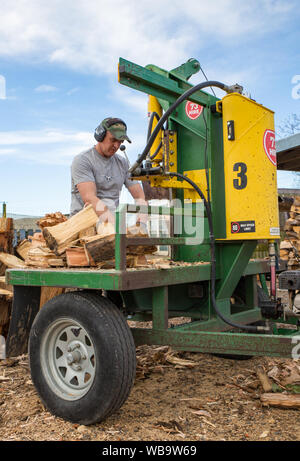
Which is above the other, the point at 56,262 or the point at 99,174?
the point at 99,174

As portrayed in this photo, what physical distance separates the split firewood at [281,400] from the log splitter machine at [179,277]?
47 centimetres

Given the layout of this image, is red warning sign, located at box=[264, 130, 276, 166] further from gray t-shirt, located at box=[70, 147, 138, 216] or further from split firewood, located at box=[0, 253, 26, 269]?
split firewood, located at box=[0, 253, 26, 269]

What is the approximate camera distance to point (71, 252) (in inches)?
134

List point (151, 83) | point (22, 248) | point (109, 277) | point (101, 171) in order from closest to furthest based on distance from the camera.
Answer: point (109, 277) → point (151, 83) → point (101, 171) → point (22, 248)

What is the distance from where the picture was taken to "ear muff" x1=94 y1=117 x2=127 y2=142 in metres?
4.25

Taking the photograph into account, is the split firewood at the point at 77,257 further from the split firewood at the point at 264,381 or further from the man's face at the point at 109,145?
the split firewood at the point at 264,381

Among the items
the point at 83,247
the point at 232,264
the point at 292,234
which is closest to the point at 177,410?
the point at 232,264

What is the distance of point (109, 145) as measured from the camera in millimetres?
4336

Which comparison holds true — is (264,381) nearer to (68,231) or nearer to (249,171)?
(249,171)

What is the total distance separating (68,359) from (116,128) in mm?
2227

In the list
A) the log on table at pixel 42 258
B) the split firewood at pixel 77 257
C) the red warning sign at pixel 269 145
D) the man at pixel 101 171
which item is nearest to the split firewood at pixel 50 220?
the man at pixel 101 171

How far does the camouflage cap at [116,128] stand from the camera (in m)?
4.22

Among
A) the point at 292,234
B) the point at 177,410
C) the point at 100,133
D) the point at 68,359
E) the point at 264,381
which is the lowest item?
the point at 177,410

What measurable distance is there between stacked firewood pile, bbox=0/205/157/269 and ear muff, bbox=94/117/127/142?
103 cm
